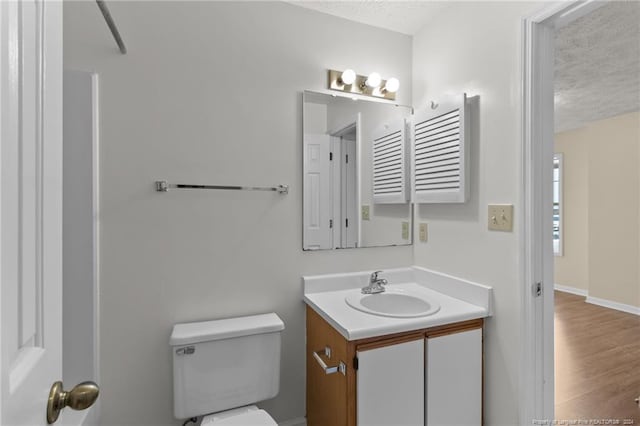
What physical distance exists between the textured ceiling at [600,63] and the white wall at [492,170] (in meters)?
0.79

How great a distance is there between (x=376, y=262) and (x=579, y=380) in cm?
177

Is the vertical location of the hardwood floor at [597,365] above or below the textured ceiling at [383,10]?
below

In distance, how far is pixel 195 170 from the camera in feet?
5.08

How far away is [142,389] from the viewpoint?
147cm

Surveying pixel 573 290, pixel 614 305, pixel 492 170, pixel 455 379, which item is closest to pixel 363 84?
pixel 492 170

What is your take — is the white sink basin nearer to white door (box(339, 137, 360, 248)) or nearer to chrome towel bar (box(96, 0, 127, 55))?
white door (box(339, 137, 360, 248))

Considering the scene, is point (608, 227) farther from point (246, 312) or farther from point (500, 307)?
point (246, 312)

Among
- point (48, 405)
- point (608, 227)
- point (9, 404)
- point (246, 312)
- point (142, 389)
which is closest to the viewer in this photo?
point (9, 404)

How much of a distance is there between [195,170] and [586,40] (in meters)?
2.51

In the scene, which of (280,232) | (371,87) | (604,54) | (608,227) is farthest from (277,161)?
(608,227)

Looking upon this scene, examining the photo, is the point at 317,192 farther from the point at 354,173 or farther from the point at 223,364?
the point at 223,364

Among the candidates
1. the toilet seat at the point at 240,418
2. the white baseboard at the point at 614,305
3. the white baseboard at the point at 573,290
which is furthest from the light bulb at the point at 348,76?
the white baseboard at the point at 573,290

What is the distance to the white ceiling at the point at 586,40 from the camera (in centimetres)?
173

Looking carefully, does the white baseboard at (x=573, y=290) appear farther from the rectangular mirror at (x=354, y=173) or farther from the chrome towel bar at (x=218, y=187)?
the chrome towel bar at (x=218, y=187)
